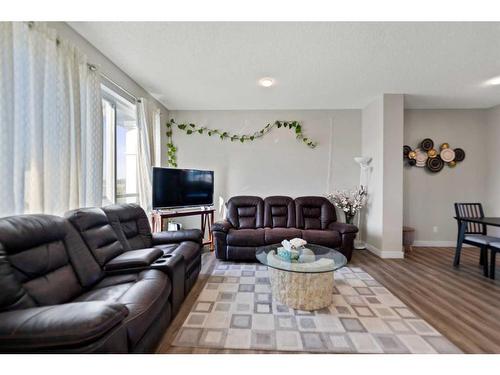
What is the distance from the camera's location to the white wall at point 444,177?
14.3 feet

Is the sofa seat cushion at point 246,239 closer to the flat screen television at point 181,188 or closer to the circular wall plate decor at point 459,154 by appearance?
the flat screen television at point 181,188

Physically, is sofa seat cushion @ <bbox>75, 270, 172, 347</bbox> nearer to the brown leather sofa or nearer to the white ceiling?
the brown leather sofa

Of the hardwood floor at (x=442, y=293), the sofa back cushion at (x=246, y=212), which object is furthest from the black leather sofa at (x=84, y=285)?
the sofa back cushion at (x=246, y=212)

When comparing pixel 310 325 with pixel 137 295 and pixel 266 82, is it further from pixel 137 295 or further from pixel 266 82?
pixel 266 82

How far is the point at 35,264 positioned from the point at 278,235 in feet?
9.07

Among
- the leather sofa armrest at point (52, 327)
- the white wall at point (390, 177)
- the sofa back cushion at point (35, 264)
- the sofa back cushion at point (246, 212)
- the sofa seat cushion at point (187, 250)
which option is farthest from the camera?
the sofa back cushion at point (246, 212)

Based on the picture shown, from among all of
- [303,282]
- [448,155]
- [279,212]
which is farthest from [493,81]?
[303,282]

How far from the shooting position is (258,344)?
1.70 m

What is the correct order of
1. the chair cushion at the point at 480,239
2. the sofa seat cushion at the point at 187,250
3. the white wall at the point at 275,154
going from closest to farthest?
the sofa seat cushion at the point at 187,250 < the chair cushion at the point at 480,239 < the white wall at the point at 275,154

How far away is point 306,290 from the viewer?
217cm

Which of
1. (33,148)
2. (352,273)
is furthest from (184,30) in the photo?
(352,273)

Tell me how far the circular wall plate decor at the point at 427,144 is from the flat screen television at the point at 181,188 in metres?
4.13

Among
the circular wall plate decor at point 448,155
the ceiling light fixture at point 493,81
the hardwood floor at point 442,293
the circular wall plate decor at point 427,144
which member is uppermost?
the ceiling light fixture at point 493,81

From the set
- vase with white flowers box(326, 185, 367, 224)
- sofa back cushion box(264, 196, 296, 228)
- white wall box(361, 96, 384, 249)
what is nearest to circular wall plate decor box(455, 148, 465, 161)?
white wall box(361, 96, 384, 249)
